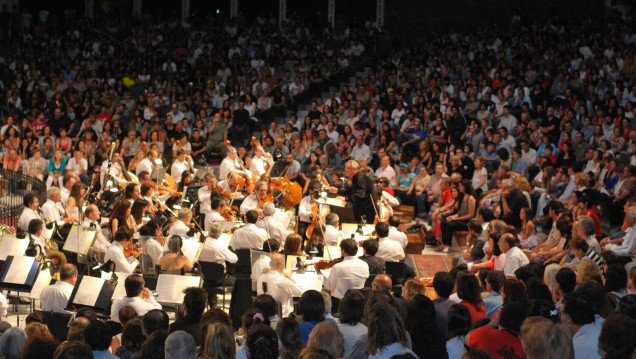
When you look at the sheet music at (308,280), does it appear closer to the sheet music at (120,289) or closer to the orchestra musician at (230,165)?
the sheet music at (120,289)

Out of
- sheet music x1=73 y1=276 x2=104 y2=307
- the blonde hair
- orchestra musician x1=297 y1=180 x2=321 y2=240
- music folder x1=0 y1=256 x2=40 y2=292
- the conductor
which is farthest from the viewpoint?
the conductor

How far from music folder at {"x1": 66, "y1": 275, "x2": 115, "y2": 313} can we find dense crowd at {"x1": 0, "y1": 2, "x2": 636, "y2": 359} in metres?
0.41

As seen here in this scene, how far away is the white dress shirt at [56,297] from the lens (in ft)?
27.1

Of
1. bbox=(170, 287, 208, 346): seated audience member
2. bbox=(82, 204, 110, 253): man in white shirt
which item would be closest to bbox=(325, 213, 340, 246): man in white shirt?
bbox=(82, 204, 110, 253): man in white shirt

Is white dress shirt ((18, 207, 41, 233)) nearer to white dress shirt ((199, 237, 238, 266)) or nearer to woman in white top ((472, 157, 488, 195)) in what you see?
white dress shirt ((199, 237, 238, 266))

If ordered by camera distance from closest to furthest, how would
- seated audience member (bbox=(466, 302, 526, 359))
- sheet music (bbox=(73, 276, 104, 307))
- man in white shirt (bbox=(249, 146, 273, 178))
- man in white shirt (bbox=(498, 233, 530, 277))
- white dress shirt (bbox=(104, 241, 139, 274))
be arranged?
seated audience member (bbox=(466, 302, 526, 359)) < sheet music (bbox=(73, 276, 104, 307)) < man in white shirt (bbox=(498, 233, 530, 277)) < white dress shirt (bbox=(104, 241, 139, 274)) < man in white shirt (bbox=(249, 146, 273, 178))

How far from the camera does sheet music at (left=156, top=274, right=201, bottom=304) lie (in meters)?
8.37

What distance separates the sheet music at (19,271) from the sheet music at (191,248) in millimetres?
1659

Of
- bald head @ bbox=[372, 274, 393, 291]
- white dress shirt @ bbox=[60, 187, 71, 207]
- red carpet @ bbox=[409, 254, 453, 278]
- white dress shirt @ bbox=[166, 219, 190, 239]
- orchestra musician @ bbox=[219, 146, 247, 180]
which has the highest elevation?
bald head @ bbox=[372, 274, 393, 291]

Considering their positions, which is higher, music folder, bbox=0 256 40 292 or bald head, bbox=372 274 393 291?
bald head, bbox=372 274 393 291

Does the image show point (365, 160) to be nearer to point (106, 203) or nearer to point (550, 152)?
point (550, 152)

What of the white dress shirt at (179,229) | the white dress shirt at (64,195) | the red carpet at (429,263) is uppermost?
the white dress shirt at (179,229)

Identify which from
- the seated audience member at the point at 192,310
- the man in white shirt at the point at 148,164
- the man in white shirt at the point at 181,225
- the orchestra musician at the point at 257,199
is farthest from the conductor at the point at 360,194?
the seated audience member at the point at 192,310

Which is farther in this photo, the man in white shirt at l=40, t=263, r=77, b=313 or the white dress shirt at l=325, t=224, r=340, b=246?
the white dress shirt at l=325, t=224, r=340, b=246
